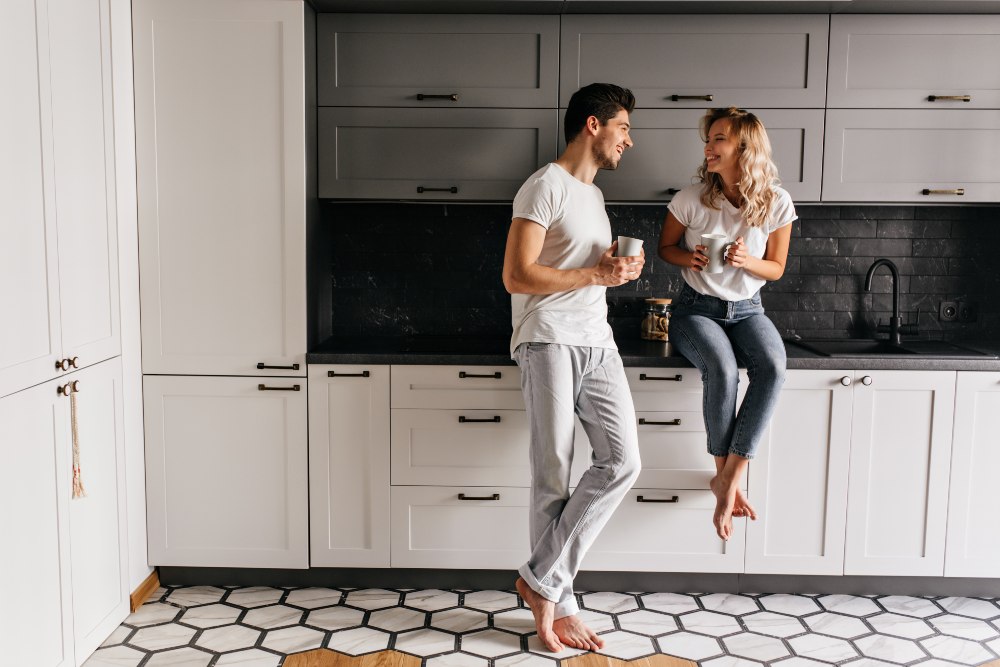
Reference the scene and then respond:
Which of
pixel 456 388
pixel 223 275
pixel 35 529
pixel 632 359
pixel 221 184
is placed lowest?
pixel 35 529

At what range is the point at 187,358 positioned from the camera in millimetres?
2861

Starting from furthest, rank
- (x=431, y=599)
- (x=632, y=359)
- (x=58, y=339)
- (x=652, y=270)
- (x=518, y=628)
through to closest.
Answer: (x=652, y=270) < (x=431, y=599) < (x=632, y=359) < (x=518, y=628) < (x=58, y=339)

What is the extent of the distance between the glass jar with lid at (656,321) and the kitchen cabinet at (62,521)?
1.89 metres

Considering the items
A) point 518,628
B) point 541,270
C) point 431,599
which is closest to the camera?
point 541,270

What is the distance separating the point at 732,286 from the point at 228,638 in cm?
200

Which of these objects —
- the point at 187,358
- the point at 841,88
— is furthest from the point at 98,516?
the point at 841,88

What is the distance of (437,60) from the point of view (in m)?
2.96

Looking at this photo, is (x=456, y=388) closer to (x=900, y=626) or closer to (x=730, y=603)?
(x=730, y=603)

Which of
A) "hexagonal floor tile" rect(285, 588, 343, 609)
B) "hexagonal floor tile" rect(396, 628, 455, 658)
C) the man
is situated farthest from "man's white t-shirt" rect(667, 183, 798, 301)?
"hexagonal floor tile" rect(285, 588, 343, 609)

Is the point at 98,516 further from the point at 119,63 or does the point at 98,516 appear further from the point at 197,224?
the point at 119,63

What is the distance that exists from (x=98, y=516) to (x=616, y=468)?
1581 mm

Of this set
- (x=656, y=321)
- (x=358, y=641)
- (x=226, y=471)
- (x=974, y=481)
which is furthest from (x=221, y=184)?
(x=974, y=481)

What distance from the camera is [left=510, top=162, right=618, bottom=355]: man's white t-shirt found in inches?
100.0

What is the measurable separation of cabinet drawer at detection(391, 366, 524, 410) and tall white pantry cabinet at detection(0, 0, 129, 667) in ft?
3.01
